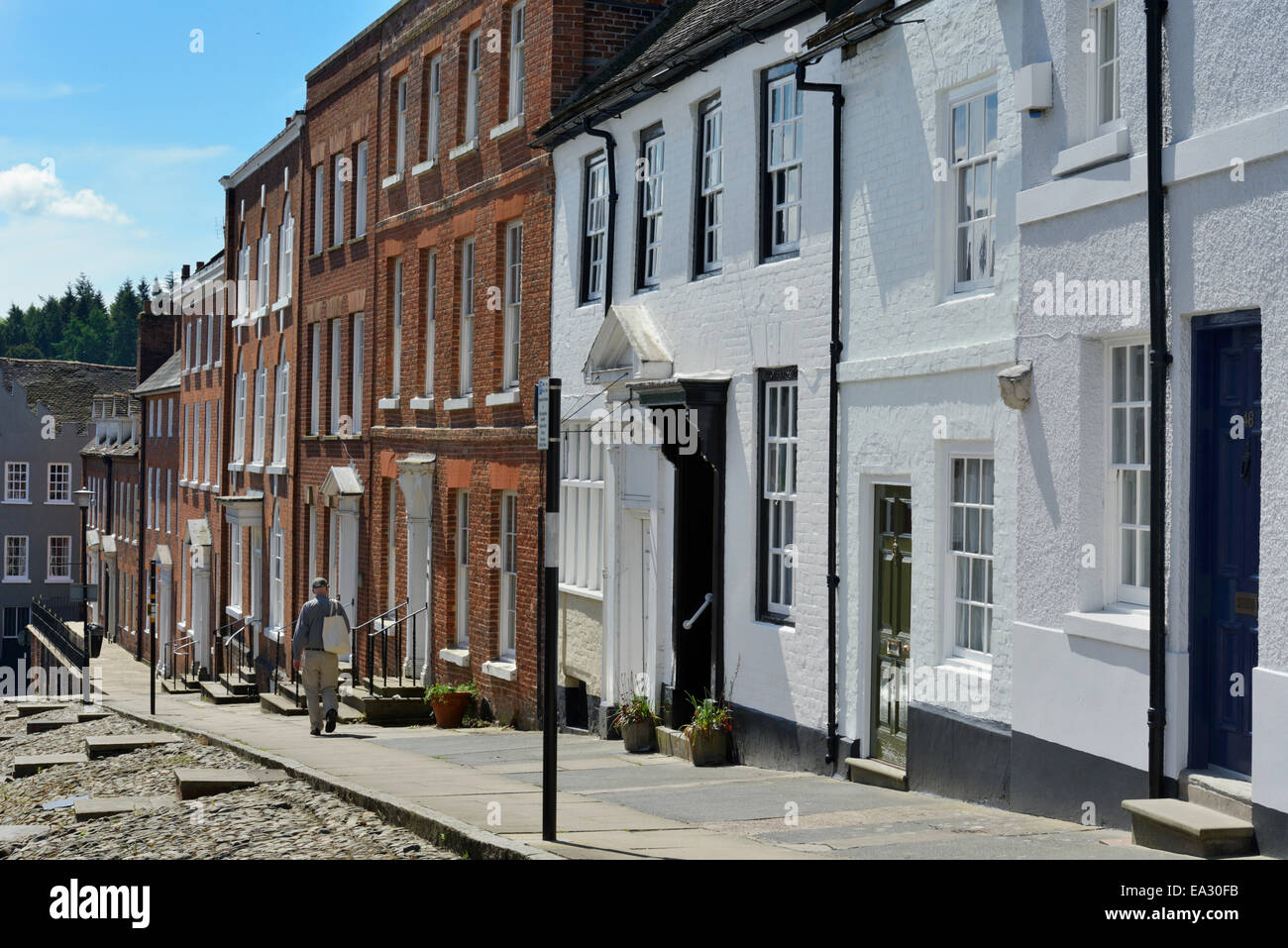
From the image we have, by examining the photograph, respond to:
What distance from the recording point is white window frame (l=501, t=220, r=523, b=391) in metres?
21.7

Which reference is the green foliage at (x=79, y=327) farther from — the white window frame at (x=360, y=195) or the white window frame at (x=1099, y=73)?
the white window frame at (x=1099, y=73)

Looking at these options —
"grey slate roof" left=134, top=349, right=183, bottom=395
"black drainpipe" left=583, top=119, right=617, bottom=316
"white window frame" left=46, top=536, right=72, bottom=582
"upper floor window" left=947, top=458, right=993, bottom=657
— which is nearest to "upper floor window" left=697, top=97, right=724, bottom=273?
"black drainpipe" left=583, top=119, right=617, bottom=316

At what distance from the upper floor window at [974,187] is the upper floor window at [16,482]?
201 feet

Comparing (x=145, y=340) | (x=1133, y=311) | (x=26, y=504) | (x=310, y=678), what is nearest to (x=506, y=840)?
(x=1133, y=311)

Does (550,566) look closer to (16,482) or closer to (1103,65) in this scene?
(1103,65)

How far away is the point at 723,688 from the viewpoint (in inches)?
615

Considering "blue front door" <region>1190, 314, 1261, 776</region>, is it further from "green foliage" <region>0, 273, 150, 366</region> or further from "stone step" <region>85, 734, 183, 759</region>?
"green foliage" <region>0, 273, 150, 366</region>

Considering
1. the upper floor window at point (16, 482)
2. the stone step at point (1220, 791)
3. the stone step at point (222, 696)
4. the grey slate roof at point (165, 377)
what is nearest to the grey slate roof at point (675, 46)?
the stone step at point (1220, 791)

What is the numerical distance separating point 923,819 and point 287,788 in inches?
221

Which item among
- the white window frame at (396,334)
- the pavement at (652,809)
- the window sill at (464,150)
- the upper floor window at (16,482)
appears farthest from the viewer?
the upper floor window at (16,482)

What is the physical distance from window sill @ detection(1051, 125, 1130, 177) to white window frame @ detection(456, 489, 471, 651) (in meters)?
14.4

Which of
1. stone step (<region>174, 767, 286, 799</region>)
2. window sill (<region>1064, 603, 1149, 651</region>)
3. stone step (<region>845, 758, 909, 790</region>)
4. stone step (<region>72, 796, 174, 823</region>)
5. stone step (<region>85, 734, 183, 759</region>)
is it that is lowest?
stone step (<region>85, 734, 183, 759</region>)

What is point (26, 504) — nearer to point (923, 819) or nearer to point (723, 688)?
point (723, 688)

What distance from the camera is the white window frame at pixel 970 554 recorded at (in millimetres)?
11469
